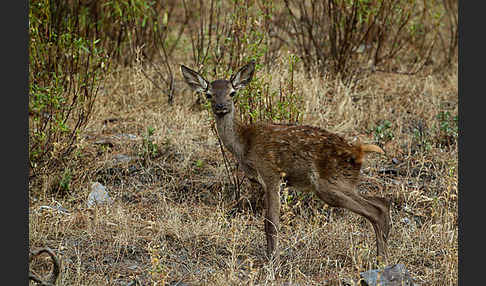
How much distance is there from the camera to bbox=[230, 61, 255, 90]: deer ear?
7.12 metres

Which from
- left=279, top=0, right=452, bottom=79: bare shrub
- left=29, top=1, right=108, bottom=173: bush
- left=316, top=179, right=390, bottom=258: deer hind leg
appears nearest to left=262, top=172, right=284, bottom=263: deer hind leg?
left=316, top=179, right=390, bottom=258: deer hind leg

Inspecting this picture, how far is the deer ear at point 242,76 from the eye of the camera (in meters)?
7.12

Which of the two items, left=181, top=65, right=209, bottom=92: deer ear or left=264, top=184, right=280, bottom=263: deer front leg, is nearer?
left=264, top=184, right=280, bottom=263: deer front leg

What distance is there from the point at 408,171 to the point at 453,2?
5.92m

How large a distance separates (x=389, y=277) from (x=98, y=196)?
350cm

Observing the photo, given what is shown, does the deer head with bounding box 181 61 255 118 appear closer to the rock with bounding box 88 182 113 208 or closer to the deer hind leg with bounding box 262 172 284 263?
the deer hind leg with bounding box 262 172 284 263

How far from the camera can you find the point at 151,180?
850cm

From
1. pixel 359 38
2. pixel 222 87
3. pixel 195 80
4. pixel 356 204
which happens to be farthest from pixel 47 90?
pixel 359 38

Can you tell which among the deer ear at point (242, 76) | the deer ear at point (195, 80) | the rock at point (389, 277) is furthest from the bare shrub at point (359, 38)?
the rock at point (389, 277)

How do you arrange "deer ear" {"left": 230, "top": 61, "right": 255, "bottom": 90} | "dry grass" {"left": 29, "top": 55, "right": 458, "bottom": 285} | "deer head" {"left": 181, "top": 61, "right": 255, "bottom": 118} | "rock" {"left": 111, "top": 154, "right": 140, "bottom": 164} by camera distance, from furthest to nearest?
"rock" {"left": 111, "top": 154, "right": 140, "bottom": 164} < "deer ear" {"left": 230, "top": 61, "right": 255, "bottom": 90} < "deer head" {"left": 181, "top": 61, "right": 255, "bottom": 118} < "dry grass" {"left": 29, "top": 55, "right": 458, "bottom": 285}

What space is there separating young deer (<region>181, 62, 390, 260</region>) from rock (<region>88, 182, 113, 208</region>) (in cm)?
165

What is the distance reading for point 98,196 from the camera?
26.1ft

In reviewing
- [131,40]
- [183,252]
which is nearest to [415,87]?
[131,40]

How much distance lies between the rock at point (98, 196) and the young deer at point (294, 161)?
1655 millimetres
